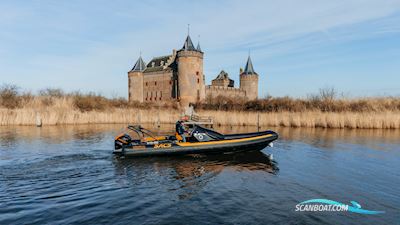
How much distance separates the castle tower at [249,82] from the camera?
5669 centimetres

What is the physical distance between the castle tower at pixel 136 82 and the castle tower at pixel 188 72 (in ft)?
36.8

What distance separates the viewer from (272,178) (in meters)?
8.67

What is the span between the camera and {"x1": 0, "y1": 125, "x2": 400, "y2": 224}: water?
5840 mm

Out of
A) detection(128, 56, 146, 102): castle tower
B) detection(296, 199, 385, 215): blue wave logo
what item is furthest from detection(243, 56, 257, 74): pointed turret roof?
detection(296, 199, 385, 215): blue wave logo

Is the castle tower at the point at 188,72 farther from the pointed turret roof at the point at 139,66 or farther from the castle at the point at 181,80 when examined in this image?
the pointed turret roof at the point at 139,66

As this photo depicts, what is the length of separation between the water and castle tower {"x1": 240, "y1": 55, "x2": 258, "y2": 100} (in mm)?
44071

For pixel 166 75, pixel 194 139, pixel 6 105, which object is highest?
pixel 166 75

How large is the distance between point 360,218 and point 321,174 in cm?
337

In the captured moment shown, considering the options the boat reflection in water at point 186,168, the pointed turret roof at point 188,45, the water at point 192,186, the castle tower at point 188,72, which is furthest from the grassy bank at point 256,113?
the pointed turret roof at point 188,45

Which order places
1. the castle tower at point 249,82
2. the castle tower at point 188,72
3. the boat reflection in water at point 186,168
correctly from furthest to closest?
1. the castle tower at point 249,82
2. the castle tower at point 188,72
3. the boat reflection in water at point 186,168

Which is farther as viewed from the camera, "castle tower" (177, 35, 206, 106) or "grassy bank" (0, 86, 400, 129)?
"castle tower" (177, 35, 206, 106)

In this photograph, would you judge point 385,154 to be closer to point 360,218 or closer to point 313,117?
point 360,218

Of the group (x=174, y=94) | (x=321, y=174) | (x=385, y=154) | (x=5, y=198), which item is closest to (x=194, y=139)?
(x=321, y=174)

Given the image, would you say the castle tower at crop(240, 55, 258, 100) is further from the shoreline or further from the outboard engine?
the outboard engine
